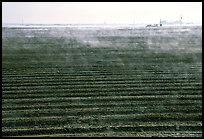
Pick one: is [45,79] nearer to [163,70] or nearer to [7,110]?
[7,110]

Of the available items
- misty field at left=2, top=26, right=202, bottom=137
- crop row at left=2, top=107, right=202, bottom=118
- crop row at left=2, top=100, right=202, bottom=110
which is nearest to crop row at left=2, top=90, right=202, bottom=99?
misty field at left=2, top=26, right=202, bottom=137

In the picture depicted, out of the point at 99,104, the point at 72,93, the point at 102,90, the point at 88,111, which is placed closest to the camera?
the point at 88,111

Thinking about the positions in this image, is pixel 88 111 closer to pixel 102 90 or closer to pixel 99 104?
pixel 99 104

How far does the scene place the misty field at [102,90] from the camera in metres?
4.29

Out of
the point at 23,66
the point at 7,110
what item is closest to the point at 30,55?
the point at 23,66

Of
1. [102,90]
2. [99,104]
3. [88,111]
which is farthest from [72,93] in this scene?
[88,111]

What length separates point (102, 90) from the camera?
5.46 metres

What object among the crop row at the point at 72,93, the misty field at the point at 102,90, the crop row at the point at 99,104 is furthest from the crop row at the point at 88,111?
the crop row at the point at 72,93

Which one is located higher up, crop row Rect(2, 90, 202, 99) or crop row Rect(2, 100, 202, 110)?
crop row Rect(2, 90, 202, 99)

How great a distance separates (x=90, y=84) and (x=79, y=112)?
1.15 metres

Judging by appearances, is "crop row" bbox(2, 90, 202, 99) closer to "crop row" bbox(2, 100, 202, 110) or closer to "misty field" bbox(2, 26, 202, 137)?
"misty field" bbox(2, 26, 202, 137)

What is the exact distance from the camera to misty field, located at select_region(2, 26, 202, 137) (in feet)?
14.1

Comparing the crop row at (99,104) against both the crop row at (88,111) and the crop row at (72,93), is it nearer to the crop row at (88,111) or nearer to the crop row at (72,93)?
the crop row at (88,111)

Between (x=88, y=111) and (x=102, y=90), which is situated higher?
(x=102, y=90)
